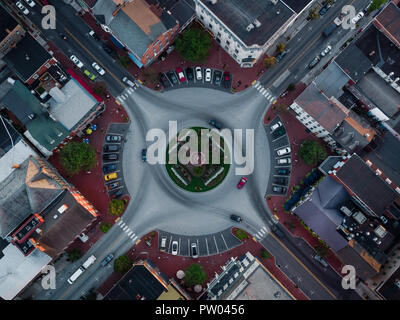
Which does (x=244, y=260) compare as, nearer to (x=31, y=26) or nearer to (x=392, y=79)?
(x=392, y=79)

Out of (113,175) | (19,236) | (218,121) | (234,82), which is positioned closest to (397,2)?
(234,82)

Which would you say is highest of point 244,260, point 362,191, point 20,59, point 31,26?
point 31,26

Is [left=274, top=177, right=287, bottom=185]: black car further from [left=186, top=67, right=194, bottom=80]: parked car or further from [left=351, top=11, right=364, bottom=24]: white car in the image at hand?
[left=351, top=11, right=364, bottom=24]: white car

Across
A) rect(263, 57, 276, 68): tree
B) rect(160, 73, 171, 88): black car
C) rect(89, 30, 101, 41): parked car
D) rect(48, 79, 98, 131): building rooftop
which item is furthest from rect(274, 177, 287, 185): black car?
rect(89, 30, 101, 41): parked car

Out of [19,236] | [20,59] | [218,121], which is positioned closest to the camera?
[19,236]

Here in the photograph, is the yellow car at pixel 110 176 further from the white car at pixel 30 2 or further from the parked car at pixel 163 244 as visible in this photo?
the white car at pixel 30 2

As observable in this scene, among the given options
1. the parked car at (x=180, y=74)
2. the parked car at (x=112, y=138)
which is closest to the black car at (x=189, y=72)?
the parked car at (x=180, y=74)
